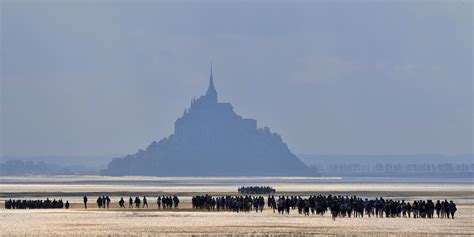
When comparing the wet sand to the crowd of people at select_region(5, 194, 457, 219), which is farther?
the crowd of people at select_region(5, 194, 457, 219)

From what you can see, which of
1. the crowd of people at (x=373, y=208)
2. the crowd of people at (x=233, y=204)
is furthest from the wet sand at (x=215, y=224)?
the crowd of people at (x=233, y=204)

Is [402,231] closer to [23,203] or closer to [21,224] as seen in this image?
[21,224]

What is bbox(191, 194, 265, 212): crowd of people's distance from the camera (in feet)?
268

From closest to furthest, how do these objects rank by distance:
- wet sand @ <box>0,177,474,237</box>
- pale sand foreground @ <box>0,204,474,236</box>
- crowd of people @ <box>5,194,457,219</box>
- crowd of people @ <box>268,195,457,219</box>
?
1. wet sand @ <box>0,177,474,237</box>
2. pale sand foreground @ <box>0,204,474,236</box>
3. crowd of people @ <box>268,195,457,219</box>
4. crowd of people @ <box>5,194,457,219</box>

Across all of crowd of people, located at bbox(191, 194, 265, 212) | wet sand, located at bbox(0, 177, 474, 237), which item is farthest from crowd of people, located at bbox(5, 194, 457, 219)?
wet sand, located at bbox(0, 177, 474, 237)

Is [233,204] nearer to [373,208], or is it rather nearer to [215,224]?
[373,208]

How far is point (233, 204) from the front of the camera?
8212cm

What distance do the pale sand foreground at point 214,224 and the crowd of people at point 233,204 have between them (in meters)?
3.15

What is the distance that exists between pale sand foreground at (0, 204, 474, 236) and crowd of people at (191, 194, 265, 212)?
3.15 metres

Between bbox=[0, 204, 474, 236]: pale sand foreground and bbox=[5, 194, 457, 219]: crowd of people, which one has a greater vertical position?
bbox=[5, 194, 457, 219]: crowd of people

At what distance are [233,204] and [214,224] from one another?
58.9 ft

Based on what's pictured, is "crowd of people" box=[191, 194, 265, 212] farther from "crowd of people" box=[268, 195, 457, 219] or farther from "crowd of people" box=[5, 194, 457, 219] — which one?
"crowd of people" box=[268, 195, 457, 219]

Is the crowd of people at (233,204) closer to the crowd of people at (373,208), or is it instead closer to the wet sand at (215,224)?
the wet sand at (215,224)

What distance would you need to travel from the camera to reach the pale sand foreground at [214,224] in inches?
2270
